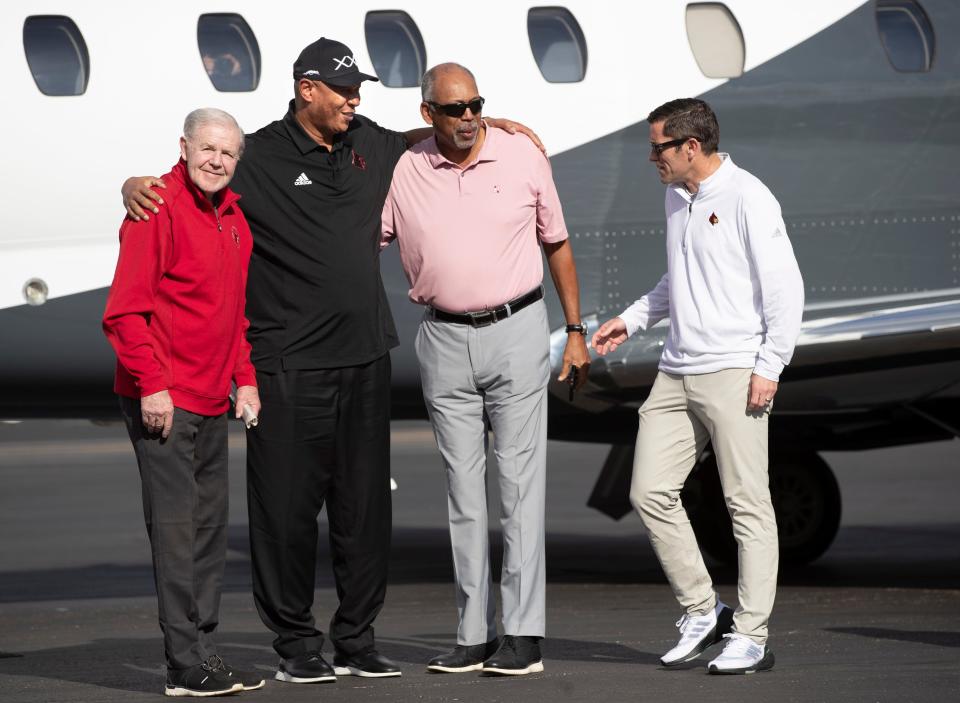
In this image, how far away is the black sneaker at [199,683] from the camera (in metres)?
6.24

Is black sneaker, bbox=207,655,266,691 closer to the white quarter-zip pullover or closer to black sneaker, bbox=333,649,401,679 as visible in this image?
black sneaker, bbox=333,649,401,679

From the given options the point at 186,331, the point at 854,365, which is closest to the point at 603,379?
the point at 854,365

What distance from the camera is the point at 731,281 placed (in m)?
6.59

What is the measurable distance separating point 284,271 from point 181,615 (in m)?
1.38

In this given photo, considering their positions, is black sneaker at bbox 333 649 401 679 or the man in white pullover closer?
the man in white pullover

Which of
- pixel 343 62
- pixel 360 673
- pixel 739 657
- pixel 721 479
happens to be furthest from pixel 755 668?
pixel 343 62

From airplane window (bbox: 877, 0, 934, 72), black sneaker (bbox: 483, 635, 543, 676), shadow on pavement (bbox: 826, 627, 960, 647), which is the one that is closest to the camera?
black sneaker (bbox: 483, 635, 543, 676)

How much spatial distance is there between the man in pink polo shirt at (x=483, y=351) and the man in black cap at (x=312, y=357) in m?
0.24

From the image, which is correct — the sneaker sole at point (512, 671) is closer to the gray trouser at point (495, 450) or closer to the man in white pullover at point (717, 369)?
the gray trouser at point (495, 450)

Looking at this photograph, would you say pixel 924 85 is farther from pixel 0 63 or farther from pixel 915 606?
pixel 0 63

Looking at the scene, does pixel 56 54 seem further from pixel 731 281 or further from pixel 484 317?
pixel 731 281

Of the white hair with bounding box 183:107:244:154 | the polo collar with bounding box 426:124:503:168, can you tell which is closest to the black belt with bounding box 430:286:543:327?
the polo collar with bounding box 426:124:503:168

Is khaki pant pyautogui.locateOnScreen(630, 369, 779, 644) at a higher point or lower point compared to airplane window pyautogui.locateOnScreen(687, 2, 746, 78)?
lower

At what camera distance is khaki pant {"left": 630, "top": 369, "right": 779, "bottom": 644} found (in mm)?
6590
